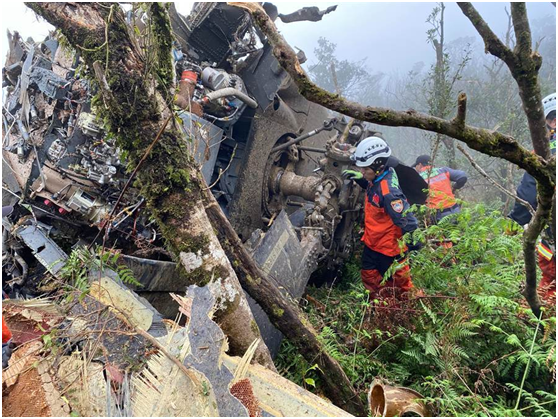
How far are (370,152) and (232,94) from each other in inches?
73.2

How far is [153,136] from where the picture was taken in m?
2.56

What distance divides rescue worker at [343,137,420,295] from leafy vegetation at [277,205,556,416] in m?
0.58

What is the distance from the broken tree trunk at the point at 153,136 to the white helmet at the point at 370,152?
7.91 ft

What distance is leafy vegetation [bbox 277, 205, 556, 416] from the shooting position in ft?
8.08

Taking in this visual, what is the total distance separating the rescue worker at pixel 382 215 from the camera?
414 cm

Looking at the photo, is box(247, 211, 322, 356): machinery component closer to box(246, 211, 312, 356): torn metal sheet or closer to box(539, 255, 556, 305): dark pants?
box(246, 211, 312, 356): torn metal sheet

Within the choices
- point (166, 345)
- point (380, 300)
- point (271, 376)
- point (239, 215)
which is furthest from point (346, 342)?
point (239, 215)

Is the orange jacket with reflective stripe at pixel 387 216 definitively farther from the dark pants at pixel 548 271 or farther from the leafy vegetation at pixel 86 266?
the leafy vegetation at pixel 86 266

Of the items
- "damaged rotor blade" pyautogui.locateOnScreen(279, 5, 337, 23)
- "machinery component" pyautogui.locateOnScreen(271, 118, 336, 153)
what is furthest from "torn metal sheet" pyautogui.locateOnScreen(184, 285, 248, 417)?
"damaged rotor blade" pyautogui.locateOnScreen(279, 5, 337, 23)

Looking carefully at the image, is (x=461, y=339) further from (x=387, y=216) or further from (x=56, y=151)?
(x=56, y=151)

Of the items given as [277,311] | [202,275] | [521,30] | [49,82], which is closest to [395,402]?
[277,311]

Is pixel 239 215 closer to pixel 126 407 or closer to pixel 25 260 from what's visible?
pixel 25 260

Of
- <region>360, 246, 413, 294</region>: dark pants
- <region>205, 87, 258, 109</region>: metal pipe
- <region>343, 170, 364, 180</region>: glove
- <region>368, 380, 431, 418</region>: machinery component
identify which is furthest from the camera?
<region>343, 170, 364, 180</region>: glove

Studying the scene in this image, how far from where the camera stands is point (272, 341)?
3.29 m
